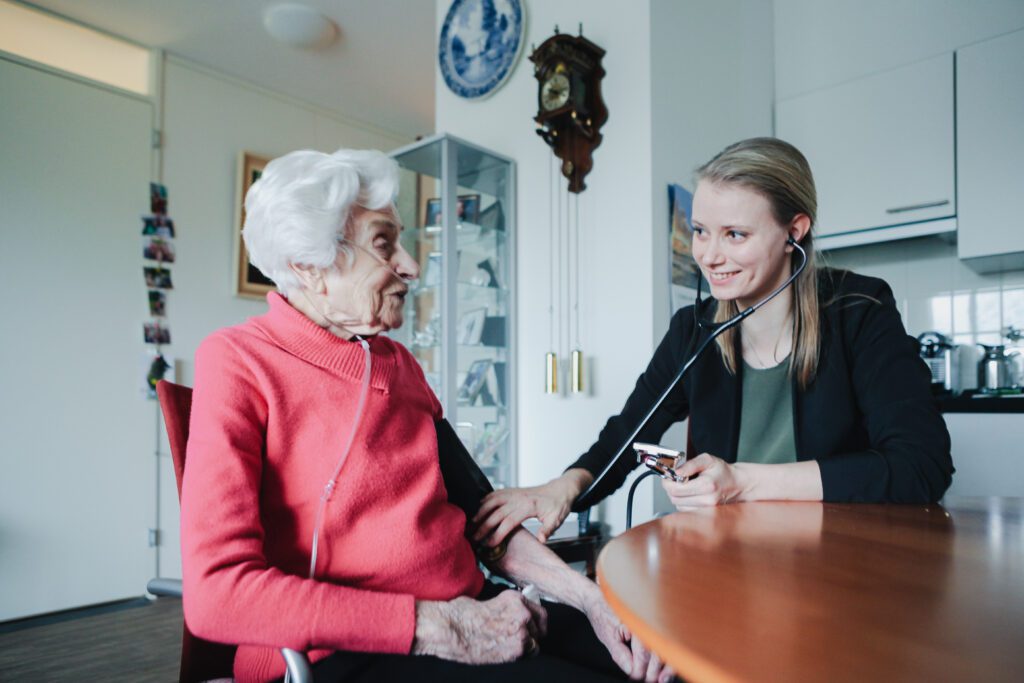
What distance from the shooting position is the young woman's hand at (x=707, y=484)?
3.05ft

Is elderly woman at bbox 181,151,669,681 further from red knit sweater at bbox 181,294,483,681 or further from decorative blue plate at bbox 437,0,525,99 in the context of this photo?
decorative blue plate at bbox 437,0,525,99

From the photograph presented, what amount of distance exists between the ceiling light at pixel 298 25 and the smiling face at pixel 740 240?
8.52 feet

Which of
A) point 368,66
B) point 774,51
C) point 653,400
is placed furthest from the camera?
point 368,66

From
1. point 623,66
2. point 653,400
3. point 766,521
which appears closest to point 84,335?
point 623,66

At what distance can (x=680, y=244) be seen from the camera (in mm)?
2350

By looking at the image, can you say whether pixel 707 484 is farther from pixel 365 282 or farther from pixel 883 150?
pixel 883 150

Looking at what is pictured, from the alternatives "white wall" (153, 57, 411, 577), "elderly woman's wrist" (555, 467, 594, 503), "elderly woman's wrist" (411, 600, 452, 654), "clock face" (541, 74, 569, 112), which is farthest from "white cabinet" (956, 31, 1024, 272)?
"white wall" (153, 57, 411, 577)

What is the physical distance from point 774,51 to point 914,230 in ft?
3.52

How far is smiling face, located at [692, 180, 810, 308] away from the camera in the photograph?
123cm

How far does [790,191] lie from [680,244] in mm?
1138

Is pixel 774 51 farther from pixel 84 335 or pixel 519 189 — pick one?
pixel 84 335

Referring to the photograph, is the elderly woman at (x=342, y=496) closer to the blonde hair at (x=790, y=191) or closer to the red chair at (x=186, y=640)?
the red chair at (x=186, y=640)

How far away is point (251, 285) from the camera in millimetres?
3797

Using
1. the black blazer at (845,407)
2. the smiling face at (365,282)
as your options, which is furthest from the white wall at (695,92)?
the smiling face at (365,282)
